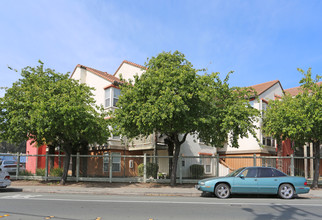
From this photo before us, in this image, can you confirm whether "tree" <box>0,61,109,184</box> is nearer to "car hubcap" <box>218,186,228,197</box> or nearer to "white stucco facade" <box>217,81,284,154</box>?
"car hubcap" <box>218,186,228,197</box>

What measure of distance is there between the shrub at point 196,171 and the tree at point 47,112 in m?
6.14

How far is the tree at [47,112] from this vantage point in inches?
592

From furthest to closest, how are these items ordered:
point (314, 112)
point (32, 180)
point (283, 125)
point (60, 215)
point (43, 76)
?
point (32, 180) < point (43, 76) < point (283, 125) < point (314, 112) < point (60, 215)

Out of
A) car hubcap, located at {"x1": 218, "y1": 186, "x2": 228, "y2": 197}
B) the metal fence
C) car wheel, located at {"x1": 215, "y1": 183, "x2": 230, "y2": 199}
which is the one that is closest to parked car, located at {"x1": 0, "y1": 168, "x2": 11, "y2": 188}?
the metal fence

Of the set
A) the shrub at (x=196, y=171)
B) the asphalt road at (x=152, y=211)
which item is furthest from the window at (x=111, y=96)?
the asphalt road at (x=152, y=211)

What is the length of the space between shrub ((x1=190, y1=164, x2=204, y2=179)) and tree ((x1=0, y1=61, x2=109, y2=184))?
6.14 metres

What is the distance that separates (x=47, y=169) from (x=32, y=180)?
122cm

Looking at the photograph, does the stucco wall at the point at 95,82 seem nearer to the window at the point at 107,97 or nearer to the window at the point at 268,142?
the window at the point at 107,97

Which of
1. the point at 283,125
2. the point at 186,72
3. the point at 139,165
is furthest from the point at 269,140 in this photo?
the point at 186,72

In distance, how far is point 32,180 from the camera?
64.1 ft

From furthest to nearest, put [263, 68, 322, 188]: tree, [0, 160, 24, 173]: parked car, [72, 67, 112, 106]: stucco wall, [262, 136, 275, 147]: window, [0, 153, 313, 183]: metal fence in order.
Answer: [262, 136, 275, 147]: window → [72, 67, 112, 106]: stucco wall → [0, 160, 24, 173]: parked car → [0, 153, 313, 183]: metal fence → [263, 68, 322, 188]: tree

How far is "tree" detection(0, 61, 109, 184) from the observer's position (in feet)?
49.3

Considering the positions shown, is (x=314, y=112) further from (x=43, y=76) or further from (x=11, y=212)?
(x=43, y=76)

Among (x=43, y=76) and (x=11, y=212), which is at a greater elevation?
(x=43, y=76)
